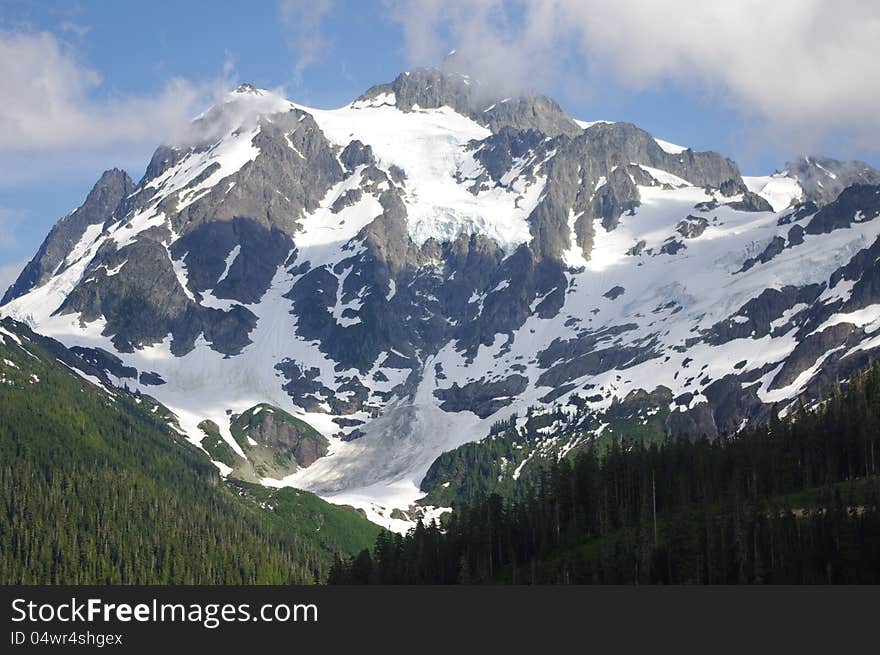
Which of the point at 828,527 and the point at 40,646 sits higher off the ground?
the point at 828,527

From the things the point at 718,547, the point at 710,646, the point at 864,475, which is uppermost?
the point at 864,475

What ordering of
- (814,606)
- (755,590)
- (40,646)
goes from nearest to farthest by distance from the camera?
(40,646)
(814,606)
(755,590)

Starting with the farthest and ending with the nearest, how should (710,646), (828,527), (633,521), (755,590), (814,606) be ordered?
(633,521) → (828,527) → (755,590) → (814,606) → (710,646)

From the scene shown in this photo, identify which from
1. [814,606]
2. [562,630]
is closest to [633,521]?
[814,606]

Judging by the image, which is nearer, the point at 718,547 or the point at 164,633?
the point at 164,633

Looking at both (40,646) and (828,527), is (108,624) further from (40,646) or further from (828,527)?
(828,527)

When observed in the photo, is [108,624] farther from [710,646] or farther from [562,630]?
[710,646]

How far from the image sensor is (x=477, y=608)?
125125 millimetres

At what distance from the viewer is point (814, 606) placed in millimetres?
122188

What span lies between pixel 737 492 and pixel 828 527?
2359cm

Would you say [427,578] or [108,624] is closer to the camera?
[108,624]

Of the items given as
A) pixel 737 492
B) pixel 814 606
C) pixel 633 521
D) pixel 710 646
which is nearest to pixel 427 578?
pixel 633 521

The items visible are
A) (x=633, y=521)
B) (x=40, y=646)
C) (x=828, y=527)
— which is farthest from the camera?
(x=633, y=521)

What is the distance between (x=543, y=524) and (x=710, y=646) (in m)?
96.2
